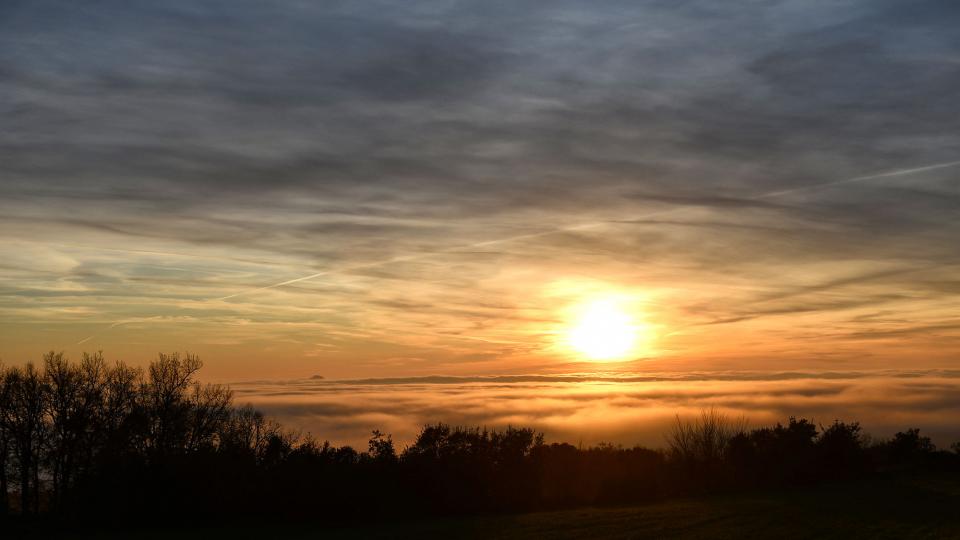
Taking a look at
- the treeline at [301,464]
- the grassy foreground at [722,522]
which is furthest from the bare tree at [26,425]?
the grassy foreground at [722,522]

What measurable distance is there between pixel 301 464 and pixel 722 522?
35.5 m

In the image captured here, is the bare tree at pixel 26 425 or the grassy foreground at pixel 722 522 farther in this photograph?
the bare tree at pixel 26 425

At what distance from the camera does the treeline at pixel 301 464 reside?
67.4 meters

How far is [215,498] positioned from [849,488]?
177ft

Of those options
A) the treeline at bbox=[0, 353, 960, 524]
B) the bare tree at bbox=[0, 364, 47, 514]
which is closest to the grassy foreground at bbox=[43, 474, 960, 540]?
the treeline at bbox=[0, 353, 960, 524]

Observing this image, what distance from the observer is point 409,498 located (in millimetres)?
71562

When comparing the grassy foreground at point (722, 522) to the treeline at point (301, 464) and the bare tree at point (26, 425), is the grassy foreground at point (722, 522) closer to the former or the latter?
the treeline at point (301, 464)

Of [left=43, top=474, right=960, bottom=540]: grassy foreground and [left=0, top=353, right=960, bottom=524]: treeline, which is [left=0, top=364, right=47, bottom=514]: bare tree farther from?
[left=43, top=474, right=960, bottom=540]: grassy foreground

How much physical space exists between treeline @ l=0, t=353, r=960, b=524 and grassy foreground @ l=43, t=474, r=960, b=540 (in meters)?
4.28

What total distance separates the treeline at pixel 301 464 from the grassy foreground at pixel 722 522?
4277 mm

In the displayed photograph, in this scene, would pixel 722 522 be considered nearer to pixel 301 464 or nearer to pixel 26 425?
pixel 301 464

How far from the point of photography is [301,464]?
73.6 meters

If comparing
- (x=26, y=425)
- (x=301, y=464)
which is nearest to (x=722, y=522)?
(x=301, y=464)

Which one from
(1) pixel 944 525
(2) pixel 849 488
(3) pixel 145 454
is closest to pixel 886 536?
(1) pixel 944 525
